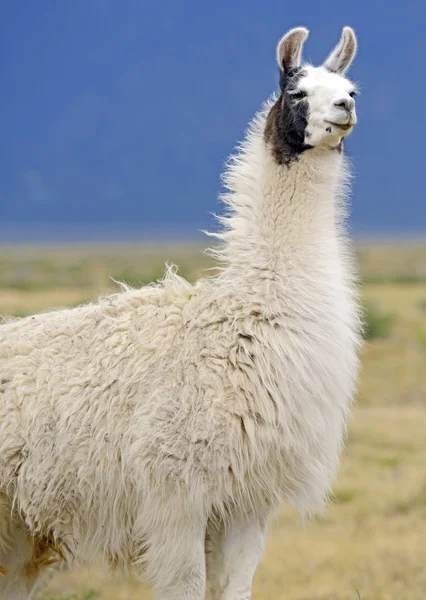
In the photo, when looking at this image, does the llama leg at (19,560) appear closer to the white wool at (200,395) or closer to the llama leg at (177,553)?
the white wool at (200,395)

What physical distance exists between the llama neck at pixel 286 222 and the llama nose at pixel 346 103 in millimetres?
264

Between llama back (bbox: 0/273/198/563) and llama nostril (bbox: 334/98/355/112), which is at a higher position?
Result: llama nostril (bbox: 334/98/355/112)

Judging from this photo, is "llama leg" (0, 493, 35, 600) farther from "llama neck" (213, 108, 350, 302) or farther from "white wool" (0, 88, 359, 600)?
"llama neck" (213, 108, 350, 302)

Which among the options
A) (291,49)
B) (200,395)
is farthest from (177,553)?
(291,49)

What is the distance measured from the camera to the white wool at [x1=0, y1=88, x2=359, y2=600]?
4.57m

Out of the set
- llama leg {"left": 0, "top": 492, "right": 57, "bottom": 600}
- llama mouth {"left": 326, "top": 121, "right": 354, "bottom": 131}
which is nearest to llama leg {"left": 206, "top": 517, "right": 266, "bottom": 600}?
llama leg {"left": 0, "top": 492, "right": 57, "bottom": 600}

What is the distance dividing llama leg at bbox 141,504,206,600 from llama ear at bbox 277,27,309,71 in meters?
2.11

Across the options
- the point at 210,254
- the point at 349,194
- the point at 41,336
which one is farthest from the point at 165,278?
the point at 349,194

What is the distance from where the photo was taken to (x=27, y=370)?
197 inches

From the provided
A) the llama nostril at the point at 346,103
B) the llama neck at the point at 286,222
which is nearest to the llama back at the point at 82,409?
the llama neck at the point at 286,222

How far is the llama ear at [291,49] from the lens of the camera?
16.4 ft

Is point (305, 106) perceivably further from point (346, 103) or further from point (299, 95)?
point (346, 103)

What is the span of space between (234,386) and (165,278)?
0.82 meters

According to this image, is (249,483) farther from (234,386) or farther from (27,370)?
(27,370)
